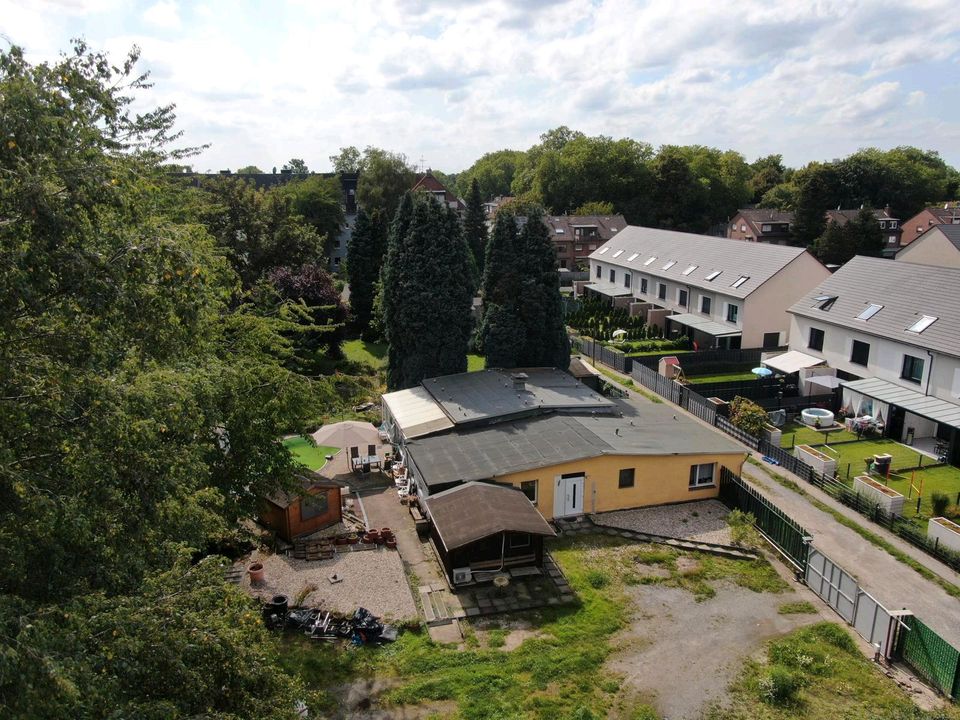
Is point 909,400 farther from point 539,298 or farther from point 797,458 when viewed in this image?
point 539,298

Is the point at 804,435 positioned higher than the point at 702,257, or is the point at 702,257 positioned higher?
the point at 702,257

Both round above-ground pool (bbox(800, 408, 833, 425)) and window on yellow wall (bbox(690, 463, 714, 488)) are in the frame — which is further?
round above-ground pool (bbox(800, 408, 833, 425))

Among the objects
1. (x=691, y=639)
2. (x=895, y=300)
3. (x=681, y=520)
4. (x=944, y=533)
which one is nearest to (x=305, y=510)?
(x=691, y=639)

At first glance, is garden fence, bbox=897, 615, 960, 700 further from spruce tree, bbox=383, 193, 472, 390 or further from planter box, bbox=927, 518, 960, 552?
spruce tree, bbox=383, 193, 472, 390

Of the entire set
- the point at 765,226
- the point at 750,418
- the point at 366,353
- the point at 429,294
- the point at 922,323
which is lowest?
the point at 366,353

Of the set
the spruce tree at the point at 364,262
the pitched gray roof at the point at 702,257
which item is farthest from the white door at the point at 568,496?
the spruce tree at the point at 364,262

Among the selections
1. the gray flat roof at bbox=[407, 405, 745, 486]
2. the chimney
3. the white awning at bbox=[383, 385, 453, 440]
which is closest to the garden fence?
the gray flat roof at bbox=[407, 405, 745, 486]

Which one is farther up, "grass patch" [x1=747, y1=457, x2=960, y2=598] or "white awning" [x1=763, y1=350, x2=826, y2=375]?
"white awning" [x1=763, y1=350, x2=826, y2=375]

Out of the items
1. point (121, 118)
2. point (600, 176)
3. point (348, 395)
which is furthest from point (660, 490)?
point (600, 176)
